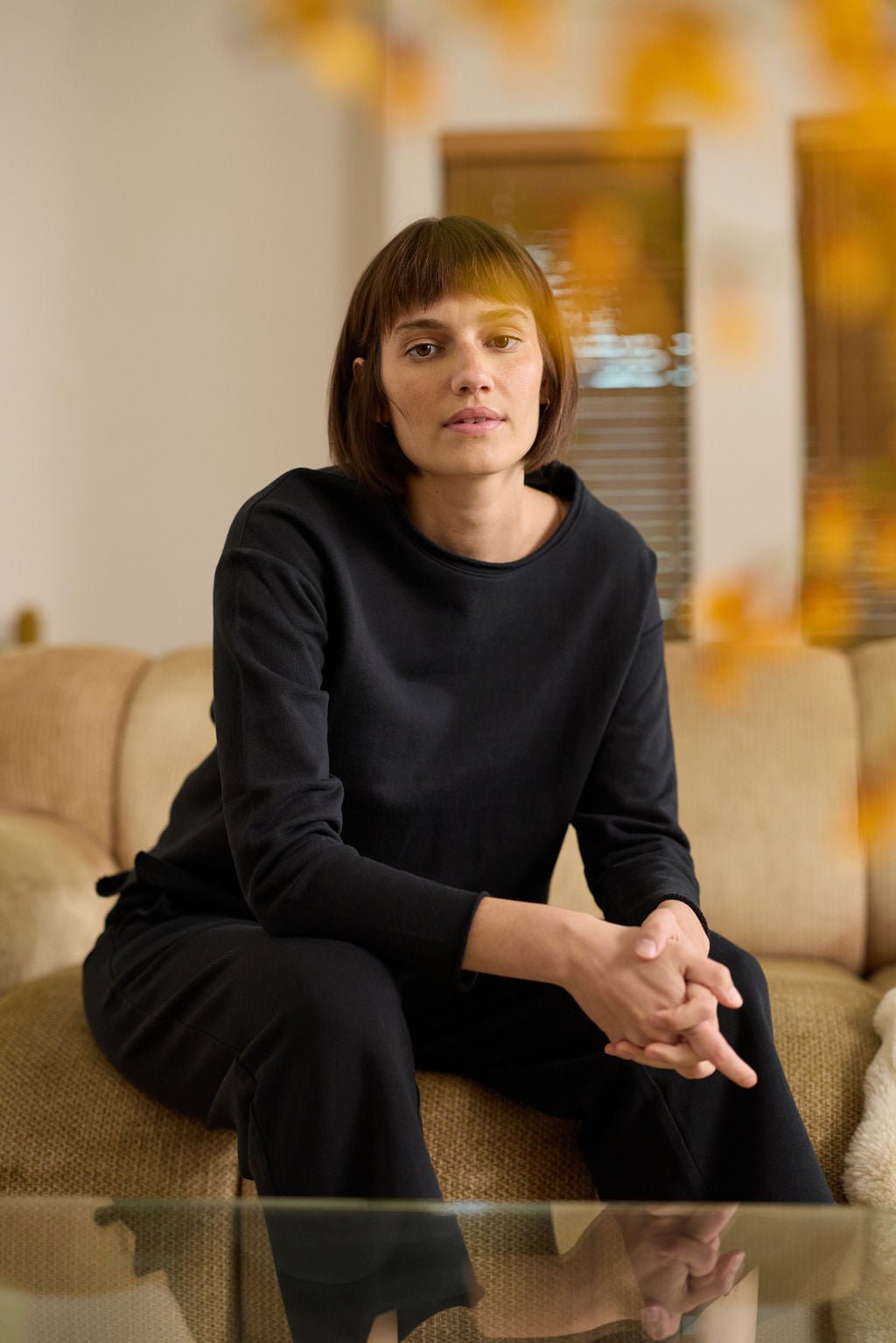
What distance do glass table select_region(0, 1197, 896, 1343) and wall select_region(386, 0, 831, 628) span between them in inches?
74.6

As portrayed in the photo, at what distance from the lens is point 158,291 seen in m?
2.77

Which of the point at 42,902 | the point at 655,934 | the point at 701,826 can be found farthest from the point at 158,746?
the point at 655,934

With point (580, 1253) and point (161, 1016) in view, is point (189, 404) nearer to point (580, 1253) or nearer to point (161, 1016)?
point (161, 1016)

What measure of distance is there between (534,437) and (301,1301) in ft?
2.46

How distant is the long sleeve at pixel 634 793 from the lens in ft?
3.98

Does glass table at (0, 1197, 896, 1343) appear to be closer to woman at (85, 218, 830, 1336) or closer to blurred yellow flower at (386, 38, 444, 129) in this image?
woman at (85, 218, 830, 1336)

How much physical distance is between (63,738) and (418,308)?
37.8 inches

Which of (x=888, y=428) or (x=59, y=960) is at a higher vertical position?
(x=888, y=428)

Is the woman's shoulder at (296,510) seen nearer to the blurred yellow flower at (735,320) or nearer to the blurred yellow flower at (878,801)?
the blurred yellow flower at (878,801)

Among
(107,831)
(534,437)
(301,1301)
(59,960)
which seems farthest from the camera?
(107,831)

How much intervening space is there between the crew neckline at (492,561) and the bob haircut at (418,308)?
0.03 meters

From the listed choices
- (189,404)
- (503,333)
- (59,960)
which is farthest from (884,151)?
(189,404)

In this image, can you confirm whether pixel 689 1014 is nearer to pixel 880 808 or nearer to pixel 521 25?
pixel 880 808

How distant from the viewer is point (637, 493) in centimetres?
269
